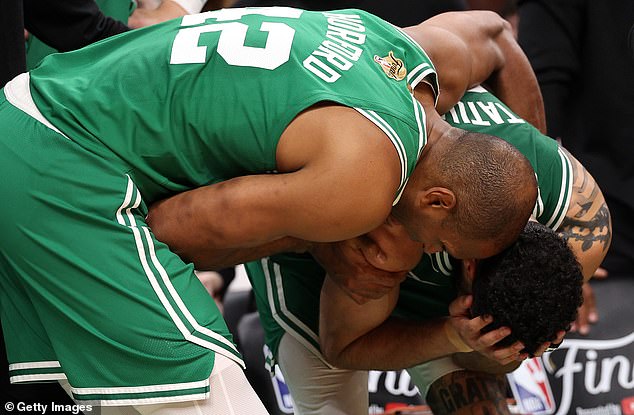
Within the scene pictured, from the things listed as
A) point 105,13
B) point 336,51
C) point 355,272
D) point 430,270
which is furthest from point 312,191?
point 105,13

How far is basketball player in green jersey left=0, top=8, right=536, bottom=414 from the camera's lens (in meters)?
2.34

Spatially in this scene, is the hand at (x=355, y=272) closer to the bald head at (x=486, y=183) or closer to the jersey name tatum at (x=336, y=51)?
the bald head at (x=486, y=183)

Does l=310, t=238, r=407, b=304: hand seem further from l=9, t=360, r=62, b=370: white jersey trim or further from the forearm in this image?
l=9, t=360, r=62, b=370: white jersey trim

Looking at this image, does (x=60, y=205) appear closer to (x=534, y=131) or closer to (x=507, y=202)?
(x=507, y=202)

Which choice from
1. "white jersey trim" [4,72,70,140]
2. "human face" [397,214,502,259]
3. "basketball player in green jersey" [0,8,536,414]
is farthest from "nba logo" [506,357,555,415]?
"white jersey trim" [4,72,70,140]

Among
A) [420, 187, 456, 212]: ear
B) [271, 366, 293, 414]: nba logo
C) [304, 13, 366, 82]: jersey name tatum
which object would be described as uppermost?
[304, 13, 366, 82]: jersey name tatum

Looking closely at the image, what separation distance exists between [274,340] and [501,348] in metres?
0.85

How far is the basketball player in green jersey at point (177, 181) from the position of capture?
234 cm

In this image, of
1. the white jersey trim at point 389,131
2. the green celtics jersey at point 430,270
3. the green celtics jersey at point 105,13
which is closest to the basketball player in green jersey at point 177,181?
the white jersey trim at point 389,131

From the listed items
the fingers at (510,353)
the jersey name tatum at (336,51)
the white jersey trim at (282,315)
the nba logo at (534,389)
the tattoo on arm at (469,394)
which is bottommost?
the nba logo at (534,389)

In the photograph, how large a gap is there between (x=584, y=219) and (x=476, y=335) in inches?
17.7

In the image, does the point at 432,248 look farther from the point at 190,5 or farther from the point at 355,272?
the point at 190,5

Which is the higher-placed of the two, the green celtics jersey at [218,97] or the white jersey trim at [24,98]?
the green celtics jersey at [218,97]

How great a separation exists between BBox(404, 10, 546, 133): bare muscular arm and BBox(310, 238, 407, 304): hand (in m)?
0.43
